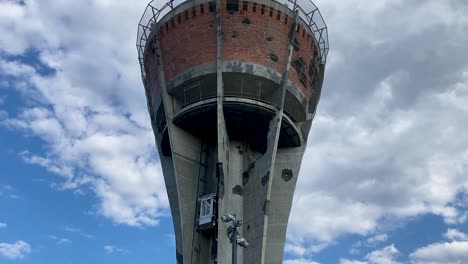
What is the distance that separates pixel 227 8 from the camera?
2814 centimetres

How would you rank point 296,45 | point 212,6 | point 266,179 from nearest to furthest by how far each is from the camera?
point 266,179 → point 212,6 → point 296,45

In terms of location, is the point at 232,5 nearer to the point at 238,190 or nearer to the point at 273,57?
the point at 273,57

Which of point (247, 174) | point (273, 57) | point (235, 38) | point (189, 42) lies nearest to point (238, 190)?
point (247, 174)

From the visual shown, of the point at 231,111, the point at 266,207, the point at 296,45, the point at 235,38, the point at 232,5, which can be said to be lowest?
the point at 266,207

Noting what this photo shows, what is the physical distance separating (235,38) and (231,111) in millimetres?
3935

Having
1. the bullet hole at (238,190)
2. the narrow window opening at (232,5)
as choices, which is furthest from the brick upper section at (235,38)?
the bullet hole at (238,190)

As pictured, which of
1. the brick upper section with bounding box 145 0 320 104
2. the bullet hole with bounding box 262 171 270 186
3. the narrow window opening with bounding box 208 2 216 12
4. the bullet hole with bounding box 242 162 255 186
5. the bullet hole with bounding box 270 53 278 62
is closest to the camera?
the bullet hole with bounding box 262 171 270 186

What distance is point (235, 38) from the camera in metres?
27.8

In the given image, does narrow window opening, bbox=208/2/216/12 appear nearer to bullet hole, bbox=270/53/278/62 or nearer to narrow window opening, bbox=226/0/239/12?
narrow window opening, bbox=226/0/239/12

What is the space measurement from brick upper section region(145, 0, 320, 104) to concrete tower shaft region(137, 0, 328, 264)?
0.18 feet

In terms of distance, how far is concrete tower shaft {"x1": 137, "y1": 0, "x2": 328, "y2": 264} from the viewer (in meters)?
26.5

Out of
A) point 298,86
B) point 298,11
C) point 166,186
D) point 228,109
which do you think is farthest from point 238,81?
point 166,186

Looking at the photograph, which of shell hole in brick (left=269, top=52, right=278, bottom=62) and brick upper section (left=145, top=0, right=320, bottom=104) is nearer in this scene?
brick upper section (left=145, top=0, right=320, bottom=104)

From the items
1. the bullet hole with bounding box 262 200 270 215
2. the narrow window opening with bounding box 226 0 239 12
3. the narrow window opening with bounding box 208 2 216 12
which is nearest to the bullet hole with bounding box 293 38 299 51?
the narrow window opening with bounding box 226 0 239 12
